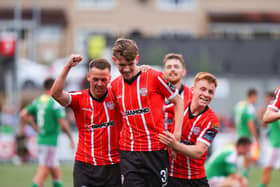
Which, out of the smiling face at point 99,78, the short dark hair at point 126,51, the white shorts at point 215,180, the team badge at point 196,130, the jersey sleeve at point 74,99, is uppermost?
the short dark hair at point 126,51

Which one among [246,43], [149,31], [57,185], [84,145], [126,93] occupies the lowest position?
[57,185]

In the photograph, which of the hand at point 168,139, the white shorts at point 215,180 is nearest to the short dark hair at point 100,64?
the hand at point 168,139

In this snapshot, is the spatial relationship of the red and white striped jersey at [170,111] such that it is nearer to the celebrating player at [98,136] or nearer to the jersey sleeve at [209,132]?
the jersey sleeve at [209,132]

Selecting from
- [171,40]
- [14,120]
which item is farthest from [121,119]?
[171,40]

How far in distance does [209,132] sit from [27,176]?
959 cm

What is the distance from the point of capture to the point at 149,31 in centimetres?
4288

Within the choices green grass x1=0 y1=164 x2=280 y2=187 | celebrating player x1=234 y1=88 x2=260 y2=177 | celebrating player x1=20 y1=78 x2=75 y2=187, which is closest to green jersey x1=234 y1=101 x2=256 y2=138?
celebrating player x1=234 y1=88 x2=260 y2=177

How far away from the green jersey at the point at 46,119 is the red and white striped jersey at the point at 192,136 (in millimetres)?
5000

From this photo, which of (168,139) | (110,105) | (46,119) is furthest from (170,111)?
(46,119)

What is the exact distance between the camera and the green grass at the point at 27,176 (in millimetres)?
13550

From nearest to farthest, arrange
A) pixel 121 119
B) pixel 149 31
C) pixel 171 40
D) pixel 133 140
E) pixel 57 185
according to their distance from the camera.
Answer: pixel 133 140 → pixel 121 119 → pixel 57 185 → pixel 171 40 → pixel 149 31

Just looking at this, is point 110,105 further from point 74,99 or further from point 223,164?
point 223,164

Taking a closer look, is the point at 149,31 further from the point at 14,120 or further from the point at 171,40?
the point at 14,120

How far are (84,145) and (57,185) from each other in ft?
14.4
